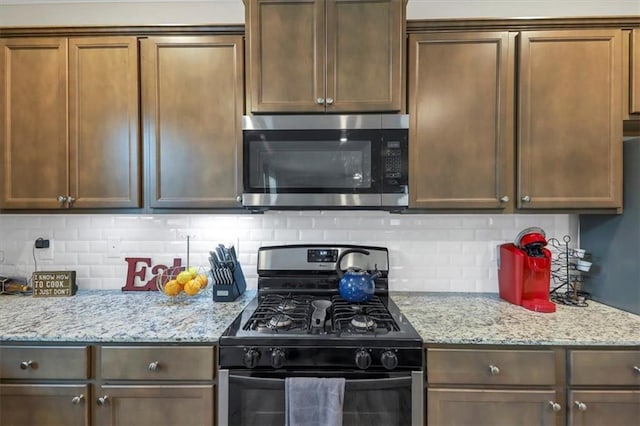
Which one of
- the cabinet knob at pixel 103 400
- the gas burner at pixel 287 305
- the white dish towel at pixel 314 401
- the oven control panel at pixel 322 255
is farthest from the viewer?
the oven control panel at pixel 322 255

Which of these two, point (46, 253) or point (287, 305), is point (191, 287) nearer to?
point (287, 305)

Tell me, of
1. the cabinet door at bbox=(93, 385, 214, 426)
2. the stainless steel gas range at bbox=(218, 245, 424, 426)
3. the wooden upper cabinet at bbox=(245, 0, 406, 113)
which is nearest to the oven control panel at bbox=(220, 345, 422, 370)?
the stainless steel gas range at bbox=(218, 245, 424, 426)

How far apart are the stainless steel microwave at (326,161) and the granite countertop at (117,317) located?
0.60 metres

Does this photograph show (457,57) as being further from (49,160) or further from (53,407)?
→ (53,407)

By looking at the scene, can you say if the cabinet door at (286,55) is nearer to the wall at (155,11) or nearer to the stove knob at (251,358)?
the wall at (155,11)

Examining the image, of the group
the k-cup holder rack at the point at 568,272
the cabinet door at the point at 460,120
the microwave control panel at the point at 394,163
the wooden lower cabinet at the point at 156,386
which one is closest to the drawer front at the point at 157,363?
the wooden lower cabinet at the point at 156,386

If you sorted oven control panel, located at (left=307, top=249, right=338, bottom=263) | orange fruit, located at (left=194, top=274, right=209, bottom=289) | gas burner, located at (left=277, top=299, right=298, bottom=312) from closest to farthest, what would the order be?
gas burner, located at (left=277, top=299, right=298, bottom=312) < orange fruit, located at (left=194, top=274, right=209, bottom=289) < oven control panel, located at (left=307, top=249, right=338, bottom=263)

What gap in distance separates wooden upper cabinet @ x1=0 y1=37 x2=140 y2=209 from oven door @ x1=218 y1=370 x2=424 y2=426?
43.4 inches

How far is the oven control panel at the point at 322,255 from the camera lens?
6.20 ft

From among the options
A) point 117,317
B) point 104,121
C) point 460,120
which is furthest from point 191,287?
point 460,120

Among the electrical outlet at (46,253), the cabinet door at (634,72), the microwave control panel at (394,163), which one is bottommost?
the electrical outlet at (46,253)

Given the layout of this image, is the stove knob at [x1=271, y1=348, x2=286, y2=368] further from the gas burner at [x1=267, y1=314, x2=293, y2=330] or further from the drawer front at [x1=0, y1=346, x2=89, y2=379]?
the drawer front at [x1=0, y1=346, x2=89, y2=379]

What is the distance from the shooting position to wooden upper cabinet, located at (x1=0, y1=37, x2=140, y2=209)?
66.4 inches

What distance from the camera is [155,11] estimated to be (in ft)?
6.62
